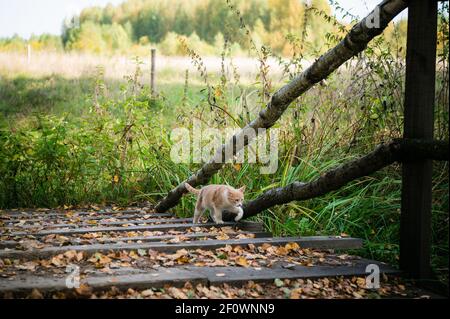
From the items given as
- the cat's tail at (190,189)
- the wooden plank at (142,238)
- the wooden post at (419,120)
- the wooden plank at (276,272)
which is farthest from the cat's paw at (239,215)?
the wooden post at (419,120)

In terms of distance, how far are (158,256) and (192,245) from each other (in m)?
0.39

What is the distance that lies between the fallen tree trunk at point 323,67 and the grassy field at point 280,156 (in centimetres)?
72

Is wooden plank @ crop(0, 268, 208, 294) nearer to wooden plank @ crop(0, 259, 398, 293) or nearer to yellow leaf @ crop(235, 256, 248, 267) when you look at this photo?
wooden plank @ crop(0, 259, 398, 293)

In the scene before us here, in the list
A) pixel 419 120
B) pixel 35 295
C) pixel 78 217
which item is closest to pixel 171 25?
pixel 78 217

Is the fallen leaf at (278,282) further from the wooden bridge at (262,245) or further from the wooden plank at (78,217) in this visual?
the wooden plank at (78,217)

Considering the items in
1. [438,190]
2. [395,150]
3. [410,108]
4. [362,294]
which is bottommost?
[362,294]

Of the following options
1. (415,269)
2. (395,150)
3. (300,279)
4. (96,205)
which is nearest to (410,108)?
(395,150)

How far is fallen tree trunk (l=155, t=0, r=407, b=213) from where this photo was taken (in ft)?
12.0

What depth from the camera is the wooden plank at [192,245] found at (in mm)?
3893

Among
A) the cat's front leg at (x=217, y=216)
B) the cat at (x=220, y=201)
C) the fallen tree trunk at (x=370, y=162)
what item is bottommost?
the cat's front leg at (x=217, y=216)

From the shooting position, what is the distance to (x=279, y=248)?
169 inches

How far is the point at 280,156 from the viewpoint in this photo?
250 inches
